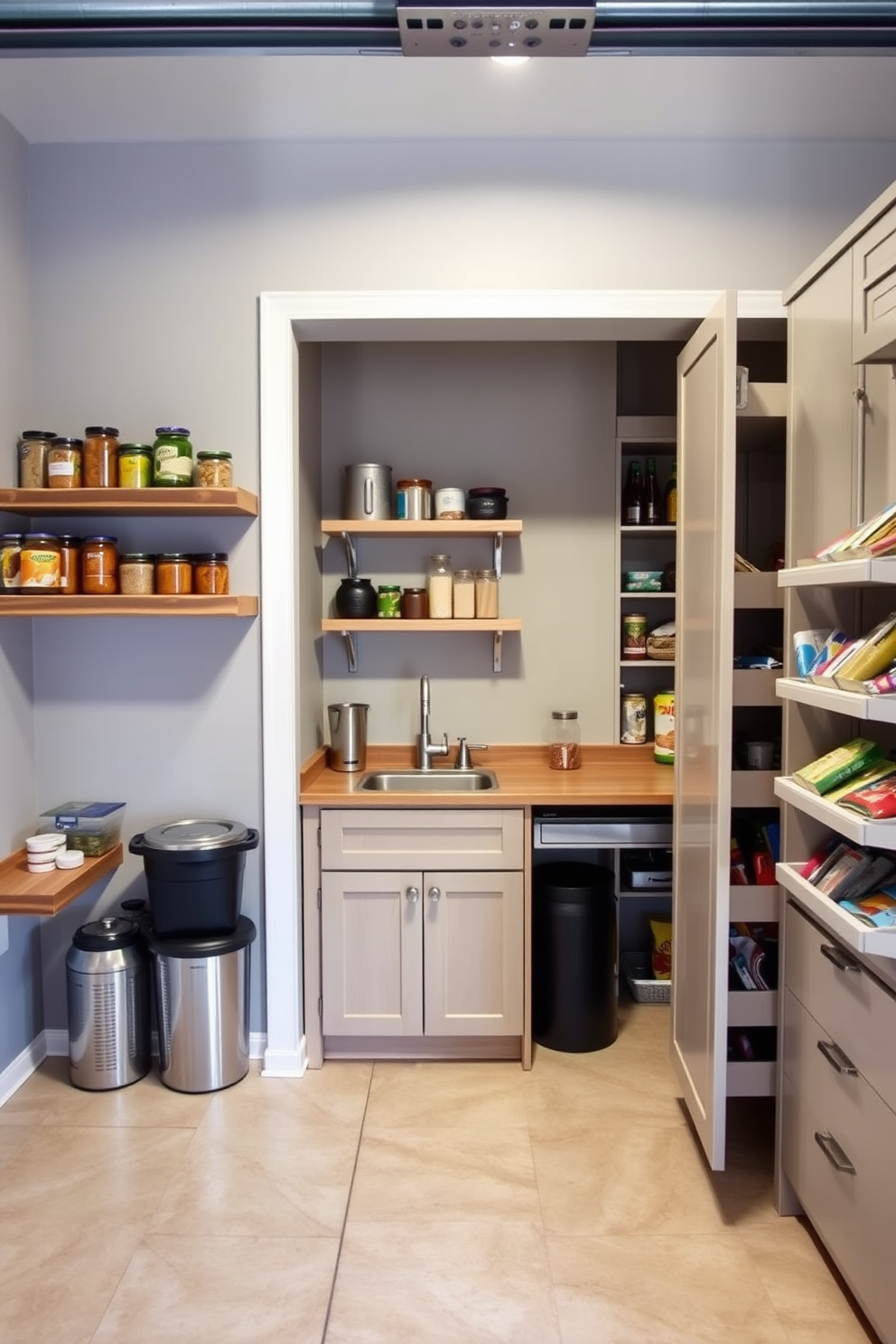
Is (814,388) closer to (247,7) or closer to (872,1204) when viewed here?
(247,7)

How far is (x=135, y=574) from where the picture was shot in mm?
2482

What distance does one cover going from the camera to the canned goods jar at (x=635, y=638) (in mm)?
3246

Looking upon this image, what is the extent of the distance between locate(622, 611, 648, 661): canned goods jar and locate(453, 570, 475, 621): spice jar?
596 millimetres

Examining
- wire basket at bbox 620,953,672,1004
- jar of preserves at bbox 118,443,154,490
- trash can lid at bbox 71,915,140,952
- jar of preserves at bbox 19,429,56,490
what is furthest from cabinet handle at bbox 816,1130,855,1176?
jar of preserves at bbox 19,429,56,490

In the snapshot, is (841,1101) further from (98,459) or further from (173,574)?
(98,459)

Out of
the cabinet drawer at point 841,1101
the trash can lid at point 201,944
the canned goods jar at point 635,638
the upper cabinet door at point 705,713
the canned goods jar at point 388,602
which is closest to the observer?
the cabinet drawer at point 841,1101

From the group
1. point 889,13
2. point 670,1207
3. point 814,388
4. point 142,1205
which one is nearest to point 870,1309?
point 670,1207

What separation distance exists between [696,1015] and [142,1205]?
4.56 ft

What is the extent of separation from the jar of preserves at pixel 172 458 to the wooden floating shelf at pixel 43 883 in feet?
3.56

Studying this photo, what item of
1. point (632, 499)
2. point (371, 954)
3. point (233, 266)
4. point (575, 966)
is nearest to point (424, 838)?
point (371, 954)

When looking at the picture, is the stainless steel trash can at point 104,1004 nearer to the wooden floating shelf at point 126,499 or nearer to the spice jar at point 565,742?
the wooden floating shelf at point 126,499

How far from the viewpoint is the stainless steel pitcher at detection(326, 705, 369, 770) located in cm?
303

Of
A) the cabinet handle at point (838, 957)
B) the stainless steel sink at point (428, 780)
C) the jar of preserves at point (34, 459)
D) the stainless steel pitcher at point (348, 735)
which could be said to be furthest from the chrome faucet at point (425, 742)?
the cabinet handle at point (838, 957)

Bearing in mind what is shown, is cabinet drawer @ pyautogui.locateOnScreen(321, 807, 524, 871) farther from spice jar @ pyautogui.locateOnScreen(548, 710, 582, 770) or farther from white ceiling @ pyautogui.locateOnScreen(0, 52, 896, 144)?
white ceiling @ pyautogui.locateOnScreen(0, 52, 896, 144)
